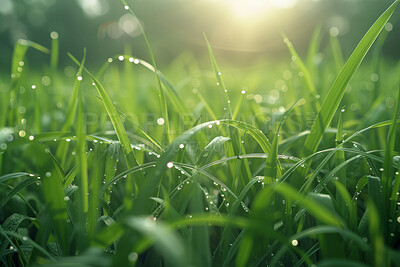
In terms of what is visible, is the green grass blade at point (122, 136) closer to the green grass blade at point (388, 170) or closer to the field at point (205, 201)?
the field at point (205, 201)

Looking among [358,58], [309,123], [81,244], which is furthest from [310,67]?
[81,244]

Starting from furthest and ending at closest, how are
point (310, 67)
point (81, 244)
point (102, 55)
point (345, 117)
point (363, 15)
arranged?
point (102, 55)
point (363, 15)
point (310, 67)
point (345, 117)
point (81, 244)

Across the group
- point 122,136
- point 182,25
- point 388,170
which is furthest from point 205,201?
point 182,25

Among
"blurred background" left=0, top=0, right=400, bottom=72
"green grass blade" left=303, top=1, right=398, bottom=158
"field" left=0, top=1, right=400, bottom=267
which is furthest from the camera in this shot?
"blurred background" left=0, top=0, right=400, bottom=72

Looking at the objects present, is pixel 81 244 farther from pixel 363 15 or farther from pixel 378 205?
pixel 363 15

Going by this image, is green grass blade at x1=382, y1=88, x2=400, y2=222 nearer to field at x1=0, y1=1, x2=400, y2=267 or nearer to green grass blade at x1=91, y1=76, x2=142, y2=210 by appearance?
field at x1=0, y1=1, x2=400, y2=267

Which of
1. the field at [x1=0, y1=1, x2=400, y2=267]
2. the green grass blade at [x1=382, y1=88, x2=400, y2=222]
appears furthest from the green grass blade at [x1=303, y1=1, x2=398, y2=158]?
the green grass blade at [x1=382, y1=88, x2=400, y2=222]

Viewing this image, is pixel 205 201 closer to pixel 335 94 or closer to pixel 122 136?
pixel 122 136

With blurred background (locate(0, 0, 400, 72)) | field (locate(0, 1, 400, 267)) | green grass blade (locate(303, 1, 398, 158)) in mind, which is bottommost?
field (locate(0, 1, 400, 267))
